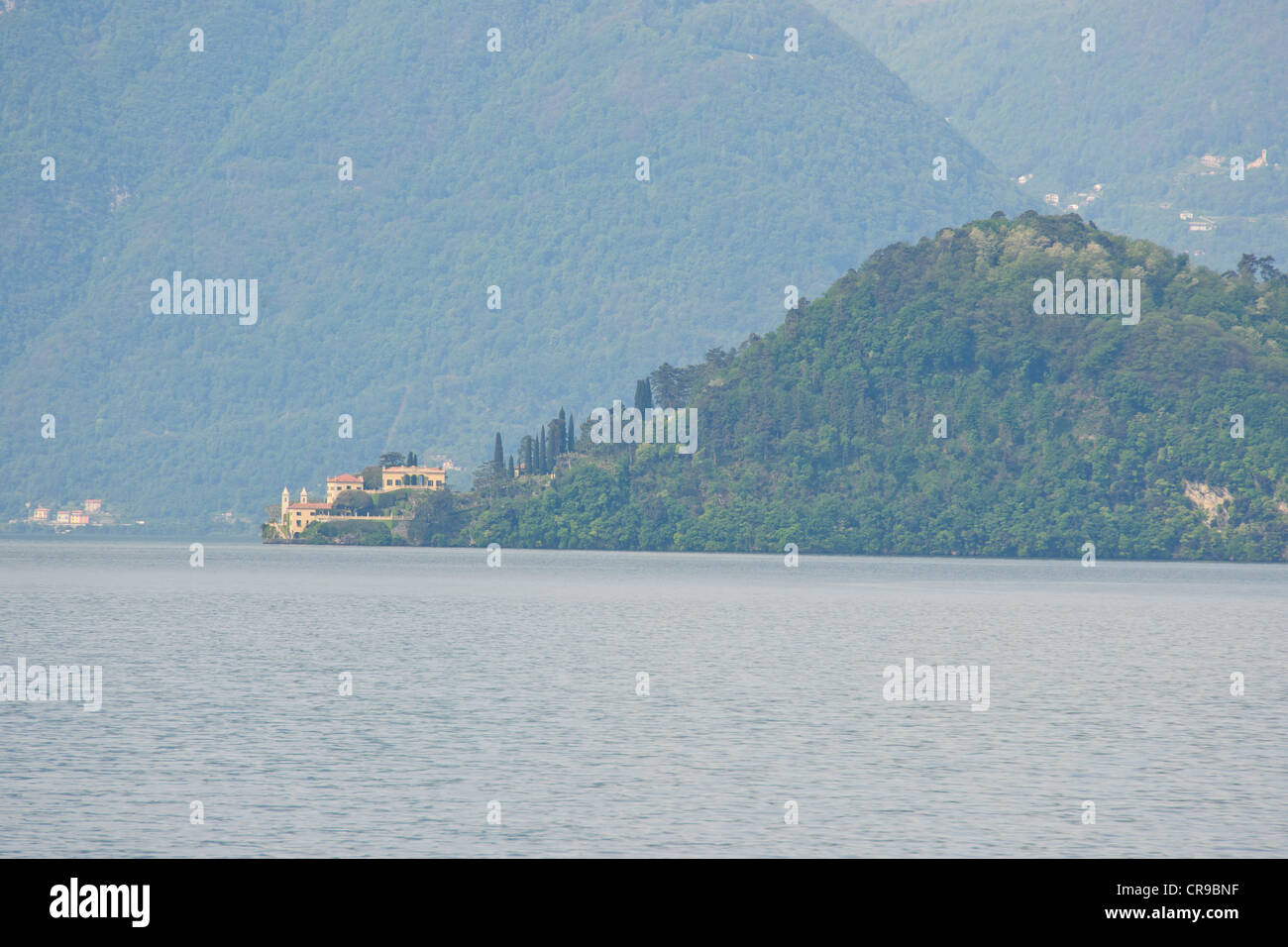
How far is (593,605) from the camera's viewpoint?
4747 inches

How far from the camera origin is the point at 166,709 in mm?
54219

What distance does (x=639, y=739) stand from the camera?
157ft

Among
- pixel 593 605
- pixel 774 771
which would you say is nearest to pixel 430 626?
pixel 593 605

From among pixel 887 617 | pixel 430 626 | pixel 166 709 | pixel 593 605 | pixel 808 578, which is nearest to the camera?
pixel 166 709

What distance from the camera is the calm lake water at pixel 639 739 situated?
34.2 m

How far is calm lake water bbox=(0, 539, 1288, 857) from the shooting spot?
3419 cm

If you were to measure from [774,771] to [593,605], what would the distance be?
78.9 metres
